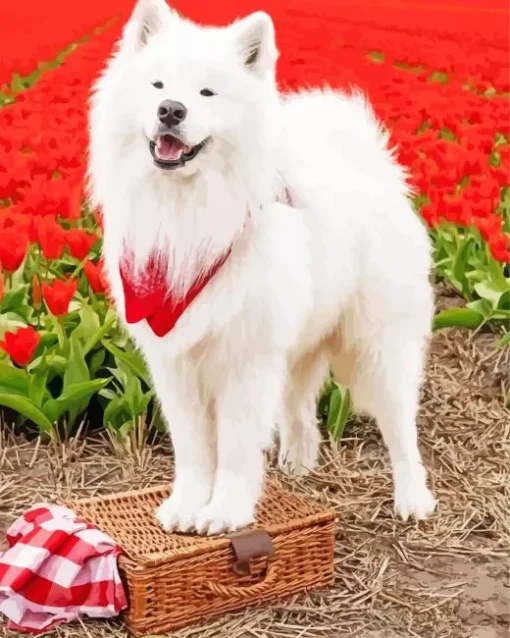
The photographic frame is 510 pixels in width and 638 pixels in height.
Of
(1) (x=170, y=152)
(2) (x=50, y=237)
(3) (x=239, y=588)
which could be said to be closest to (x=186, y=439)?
(3) (x=239, y=588)

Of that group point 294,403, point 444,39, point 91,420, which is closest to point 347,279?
point 294,403

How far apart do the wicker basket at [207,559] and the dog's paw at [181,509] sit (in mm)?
17

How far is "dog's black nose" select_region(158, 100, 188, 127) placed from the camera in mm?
1287

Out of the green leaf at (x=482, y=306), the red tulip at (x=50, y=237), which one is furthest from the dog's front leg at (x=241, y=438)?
the green leaf at (x=482, y=306)

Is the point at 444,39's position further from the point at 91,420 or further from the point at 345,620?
the point at 345,620

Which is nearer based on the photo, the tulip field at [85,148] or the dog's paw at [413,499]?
the dog's paw at [413,499]

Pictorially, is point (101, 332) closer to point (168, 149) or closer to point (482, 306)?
point (168, 149)

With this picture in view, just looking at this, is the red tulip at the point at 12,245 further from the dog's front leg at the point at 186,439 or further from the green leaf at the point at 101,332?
the dog's front leg at the point at 186,439

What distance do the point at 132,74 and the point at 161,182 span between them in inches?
5.9

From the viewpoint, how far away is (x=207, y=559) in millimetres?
1499

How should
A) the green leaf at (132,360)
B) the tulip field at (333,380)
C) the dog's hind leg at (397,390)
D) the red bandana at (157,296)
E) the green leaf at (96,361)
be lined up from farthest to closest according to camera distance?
the green leaf at (96,361) < the green leaf at (132,360) < the dog's hind leg at (397,390) < the tulip field at (333,380) < the red bandana at (157,296)

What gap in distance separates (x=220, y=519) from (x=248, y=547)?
2.5 inches

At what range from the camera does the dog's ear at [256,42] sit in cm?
137

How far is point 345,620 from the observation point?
1561 mm
